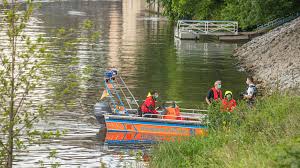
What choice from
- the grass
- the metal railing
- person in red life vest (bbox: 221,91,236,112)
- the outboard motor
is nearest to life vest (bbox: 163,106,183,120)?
the outboard motor

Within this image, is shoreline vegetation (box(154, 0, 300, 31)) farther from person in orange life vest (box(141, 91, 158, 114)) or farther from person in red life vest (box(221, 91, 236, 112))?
person in red life vest (box(221, 91, 236, 112))

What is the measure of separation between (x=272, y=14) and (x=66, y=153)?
45.8m

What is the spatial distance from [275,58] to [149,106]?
21357 mm

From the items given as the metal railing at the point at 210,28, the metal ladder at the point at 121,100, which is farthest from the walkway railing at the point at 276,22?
the metal ladder at the point at 121,100

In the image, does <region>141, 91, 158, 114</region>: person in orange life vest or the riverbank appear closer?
<region>141, 91, 158, 114</region>: person in orange life vest

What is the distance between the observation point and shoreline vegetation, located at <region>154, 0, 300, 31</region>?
6594 cm

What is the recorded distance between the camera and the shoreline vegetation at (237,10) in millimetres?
65938

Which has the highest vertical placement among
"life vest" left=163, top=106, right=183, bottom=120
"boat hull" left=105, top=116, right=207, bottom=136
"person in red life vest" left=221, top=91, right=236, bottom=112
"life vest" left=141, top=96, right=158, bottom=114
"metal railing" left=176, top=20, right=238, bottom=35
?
"person in red life vest" left=221, top=91, right=236, bottom=112

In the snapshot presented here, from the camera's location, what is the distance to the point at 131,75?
142 ft

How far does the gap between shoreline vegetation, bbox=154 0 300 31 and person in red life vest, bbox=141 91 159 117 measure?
37968 millimetres

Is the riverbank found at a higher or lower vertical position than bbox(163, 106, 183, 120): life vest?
lower

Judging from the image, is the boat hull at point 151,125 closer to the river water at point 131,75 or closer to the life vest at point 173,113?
the life vest at point 173,113

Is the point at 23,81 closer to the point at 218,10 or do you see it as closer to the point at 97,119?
the point at 97,119

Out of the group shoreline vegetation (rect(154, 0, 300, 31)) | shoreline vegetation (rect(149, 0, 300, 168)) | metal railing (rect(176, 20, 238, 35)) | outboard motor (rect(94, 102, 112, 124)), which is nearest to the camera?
shoreline vegetation (rect(149, 0, 300, 168))
